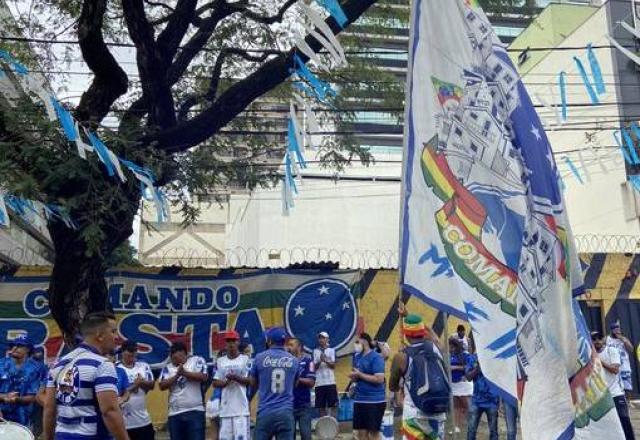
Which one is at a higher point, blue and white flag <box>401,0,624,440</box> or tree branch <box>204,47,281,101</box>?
tree branch <box>204,47,281,101</box>

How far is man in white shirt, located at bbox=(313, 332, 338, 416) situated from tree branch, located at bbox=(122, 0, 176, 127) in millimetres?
4364

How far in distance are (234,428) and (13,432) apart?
3.88 metres

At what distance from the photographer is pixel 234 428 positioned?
8836 mm

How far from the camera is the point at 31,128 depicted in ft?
28.7

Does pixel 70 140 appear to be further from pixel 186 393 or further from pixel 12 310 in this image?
pixel 12 310

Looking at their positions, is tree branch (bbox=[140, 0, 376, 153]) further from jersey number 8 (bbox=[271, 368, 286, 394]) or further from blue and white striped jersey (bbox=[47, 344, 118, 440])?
blue and white striped jersey (bbox=[47, 344, 118, 440])

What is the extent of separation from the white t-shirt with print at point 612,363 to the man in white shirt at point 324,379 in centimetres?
418

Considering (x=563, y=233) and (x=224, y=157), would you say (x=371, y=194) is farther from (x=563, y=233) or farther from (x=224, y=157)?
(x=563, y=233)

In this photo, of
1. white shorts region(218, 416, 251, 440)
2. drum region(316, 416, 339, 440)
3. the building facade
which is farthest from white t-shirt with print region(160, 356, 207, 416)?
the building facade

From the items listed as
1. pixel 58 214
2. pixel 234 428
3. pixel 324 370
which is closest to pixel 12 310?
pixel 58 214

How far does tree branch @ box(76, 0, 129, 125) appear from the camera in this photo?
892cm

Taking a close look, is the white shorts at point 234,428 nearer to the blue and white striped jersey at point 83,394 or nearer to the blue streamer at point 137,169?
the blue streamer at point 137,169

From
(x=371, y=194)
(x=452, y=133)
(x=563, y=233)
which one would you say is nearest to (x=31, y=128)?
(x=452, y=133)

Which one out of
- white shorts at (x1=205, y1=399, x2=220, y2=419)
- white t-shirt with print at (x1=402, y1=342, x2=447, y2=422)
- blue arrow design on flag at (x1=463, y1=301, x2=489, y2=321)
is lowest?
white shorts at (x1=205, y1=399, x2=220, y2=419)
